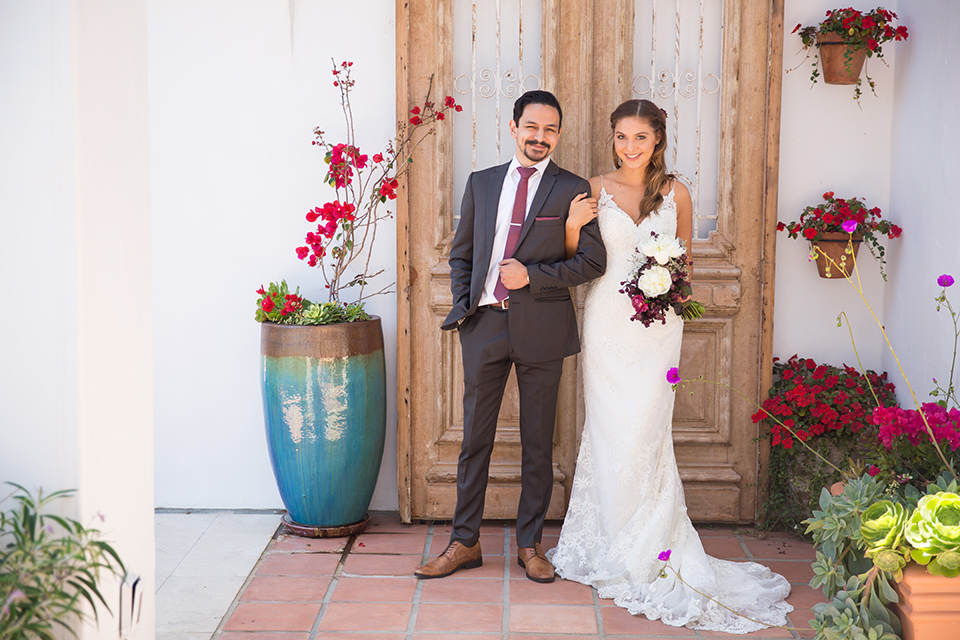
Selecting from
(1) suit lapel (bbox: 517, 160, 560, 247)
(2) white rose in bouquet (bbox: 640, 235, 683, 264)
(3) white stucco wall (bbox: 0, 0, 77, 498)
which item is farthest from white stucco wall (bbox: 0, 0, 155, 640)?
(2) white rose in bouquet (bbox: 640, 235, 683, 264)

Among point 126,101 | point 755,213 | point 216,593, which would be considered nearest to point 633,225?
point 755,213

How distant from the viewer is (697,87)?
3982 millimetres

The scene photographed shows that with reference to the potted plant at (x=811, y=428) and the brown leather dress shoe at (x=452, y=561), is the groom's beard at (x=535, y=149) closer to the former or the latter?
the potted plant at (x=811, y=428)

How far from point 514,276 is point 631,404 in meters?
0.69

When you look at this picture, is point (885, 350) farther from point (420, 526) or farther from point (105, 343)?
point (105, 343)

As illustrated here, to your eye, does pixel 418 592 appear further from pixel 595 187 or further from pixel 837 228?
pixel 837 228

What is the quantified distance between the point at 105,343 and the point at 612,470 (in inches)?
79.7

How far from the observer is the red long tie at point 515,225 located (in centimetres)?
339

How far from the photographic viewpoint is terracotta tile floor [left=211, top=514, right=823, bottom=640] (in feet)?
9.83

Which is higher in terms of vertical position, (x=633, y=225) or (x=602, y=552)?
(x=633, y=225)

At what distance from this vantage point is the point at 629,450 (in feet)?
11.1

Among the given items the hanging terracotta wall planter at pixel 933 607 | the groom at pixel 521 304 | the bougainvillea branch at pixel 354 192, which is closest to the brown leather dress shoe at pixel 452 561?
the groom at pixel 521 304

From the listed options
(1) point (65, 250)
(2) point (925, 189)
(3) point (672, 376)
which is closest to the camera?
(1) point (65, 250)

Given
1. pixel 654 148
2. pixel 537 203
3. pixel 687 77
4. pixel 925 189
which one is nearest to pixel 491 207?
pixel 537 203
